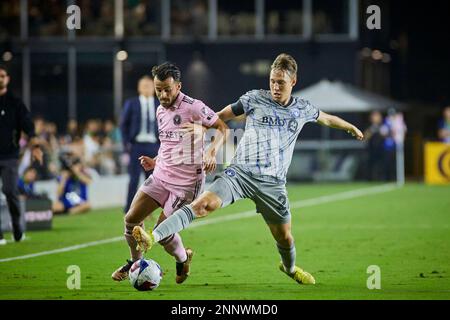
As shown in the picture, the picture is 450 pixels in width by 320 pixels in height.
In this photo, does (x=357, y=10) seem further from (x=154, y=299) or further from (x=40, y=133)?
(x=154, y=299)

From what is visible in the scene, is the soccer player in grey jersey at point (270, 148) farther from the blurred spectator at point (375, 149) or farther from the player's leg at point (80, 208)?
the blurred spectator at point (375, 149)

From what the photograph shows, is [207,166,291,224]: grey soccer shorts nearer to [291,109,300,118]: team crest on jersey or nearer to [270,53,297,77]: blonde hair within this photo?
[291,109,300,118]: team crest on jersey

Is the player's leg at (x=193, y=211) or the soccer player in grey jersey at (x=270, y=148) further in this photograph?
the soccer player in grey jersey at (x=270, y=148)

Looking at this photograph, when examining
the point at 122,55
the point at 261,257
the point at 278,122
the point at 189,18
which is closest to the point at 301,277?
the point at 278,122

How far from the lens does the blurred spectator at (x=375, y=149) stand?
34.5m

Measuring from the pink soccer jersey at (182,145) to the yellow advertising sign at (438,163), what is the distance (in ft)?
77.3

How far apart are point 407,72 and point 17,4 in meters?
18.1

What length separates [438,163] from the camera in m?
34.0

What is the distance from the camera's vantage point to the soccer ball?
1043cm

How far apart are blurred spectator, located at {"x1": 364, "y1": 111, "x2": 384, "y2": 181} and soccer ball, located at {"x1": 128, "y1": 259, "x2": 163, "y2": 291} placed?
2428 cm

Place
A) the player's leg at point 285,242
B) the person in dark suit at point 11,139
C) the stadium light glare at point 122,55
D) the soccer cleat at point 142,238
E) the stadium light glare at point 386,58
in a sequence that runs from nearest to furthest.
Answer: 1. the soccer cleat at point 142,238
2. the player's leg at point 285,242
3. the person in dark suit at point 11,139
4. the stadium light glare at point 122,55
5. the stadium light glare at point 386,58

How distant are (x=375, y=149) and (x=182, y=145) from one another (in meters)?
24.2

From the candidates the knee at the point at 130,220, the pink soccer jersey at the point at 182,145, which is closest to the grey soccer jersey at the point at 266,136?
the pink soccer jersey at the point at 182,145

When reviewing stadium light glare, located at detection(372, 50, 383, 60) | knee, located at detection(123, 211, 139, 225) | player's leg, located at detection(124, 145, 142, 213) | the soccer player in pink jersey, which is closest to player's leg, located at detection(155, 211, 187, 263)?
the soccer player in pink jersey
